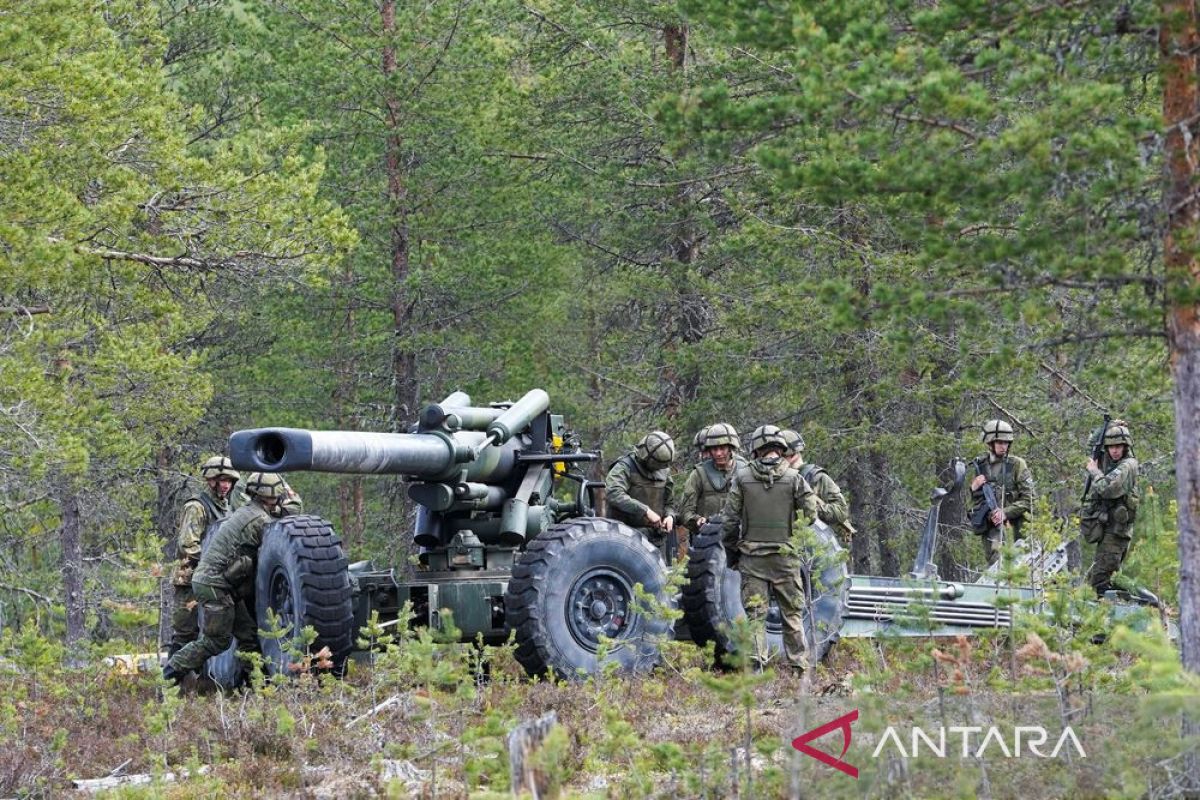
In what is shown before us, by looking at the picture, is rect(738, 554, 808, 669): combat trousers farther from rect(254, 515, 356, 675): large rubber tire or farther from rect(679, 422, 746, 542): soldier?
rect(254, 515, 356, 675): large rubber tire

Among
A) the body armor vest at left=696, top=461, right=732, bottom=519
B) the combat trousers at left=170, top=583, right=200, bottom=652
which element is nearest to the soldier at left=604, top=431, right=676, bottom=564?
the body armor vest at left=696, top=461, right=732, bottom=519

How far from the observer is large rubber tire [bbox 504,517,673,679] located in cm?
1242

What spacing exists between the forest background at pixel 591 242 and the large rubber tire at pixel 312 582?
0.90 m

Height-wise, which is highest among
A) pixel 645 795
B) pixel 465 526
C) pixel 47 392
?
pixel 47 392

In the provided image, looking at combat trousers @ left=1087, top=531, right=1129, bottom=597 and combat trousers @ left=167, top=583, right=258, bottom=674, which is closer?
combat trousers @ left=167, top=583, right=258, bottom=674

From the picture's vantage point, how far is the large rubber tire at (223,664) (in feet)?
44.3

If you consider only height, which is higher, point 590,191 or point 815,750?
point 590,191

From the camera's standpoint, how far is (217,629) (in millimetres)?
13344

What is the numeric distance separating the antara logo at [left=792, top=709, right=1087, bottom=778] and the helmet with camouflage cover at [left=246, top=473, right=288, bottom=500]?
228 inches

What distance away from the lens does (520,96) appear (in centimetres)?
2284

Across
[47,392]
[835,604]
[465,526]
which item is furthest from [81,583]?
[835,604]

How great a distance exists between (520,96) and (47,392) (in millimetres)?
7991

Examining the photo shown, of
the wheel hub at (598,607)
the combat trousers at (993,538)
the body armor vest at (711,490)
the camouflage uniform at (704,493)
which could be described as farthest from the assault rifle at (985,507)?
the wheel hub at (598,607)

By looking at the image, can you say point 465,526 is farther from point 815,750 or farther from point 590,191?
point 590,191
